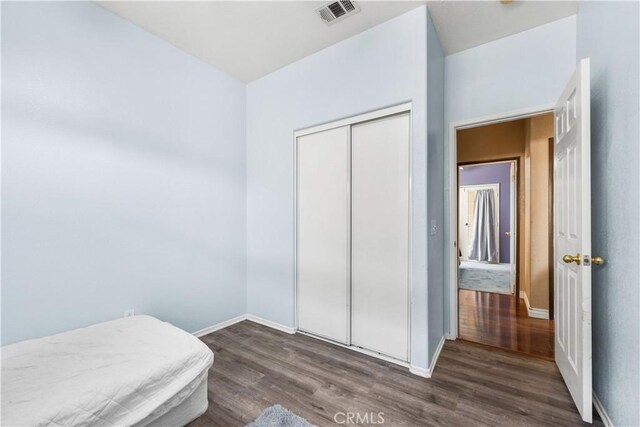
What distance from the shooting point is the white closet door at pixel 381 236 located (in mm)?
2262

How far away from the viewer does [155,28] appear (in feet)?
7.91

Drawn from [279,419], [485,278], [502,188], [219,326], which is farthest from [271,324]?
[502,188]

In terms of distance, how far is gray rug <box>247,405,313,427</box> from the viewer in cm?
160

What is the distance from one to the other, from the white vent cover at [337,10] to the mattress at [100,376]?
260 cm

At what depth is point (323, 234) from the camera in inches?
108

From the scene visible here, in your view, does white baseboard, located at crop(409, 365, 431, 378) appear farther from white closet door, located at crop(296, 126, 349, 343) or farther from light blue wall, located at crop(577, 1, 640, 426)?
light blue wall, located at crop(577, 1, 640, 426)

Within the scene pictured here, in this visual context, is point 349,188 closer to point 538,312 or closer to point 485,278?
point 538,312

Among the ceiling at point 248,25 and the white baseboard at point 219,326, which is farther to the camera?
the white baseboard at point 219,326

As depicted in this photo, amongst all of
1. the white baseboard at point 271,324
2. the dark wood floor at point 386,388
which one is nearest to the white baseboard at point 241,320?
the white baseboard at point 271,324

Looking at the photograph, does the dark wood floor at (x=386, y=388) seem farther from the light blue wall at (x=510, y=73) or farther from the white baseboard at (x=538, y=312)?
the white baseboard at (x=538, y=312)

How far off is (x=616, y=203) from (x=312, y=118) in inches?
90.8

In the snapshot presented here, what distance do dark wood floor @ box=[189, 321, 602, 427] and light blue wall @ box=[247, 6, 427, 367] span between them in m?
0.33

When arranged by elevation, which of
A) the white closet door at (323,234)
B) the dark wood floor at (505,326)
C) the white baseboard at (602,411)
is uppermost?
the white closet door at (323,234)

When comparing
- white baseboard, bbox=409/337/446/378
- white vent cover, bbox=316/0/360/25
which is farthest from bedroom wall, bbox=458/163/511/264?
white vent cover, bbox=316/0/360/25
